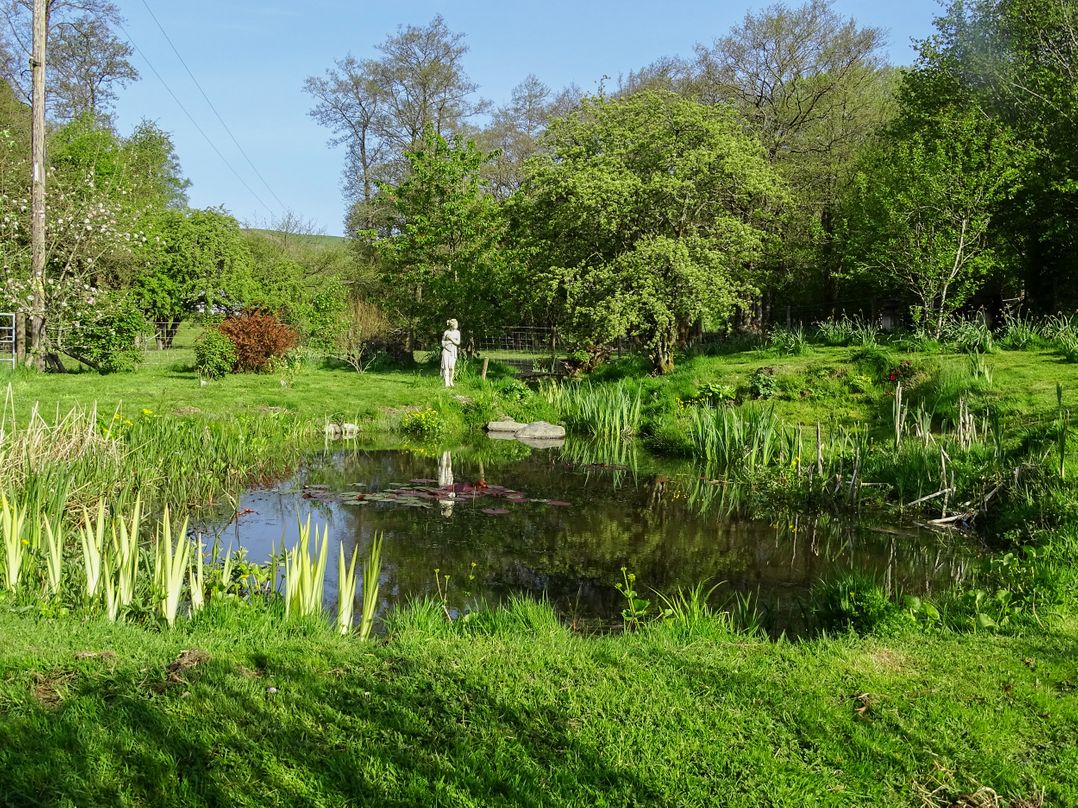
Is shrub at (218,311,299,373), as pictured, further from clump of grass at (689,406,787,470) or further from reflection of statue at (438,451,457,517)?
clump of grass at (689,406,787,470)

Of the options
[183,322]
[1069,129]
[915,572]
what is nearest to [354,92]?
[183,322]

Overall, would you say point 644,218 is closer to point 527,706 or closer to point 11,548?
point 11,548

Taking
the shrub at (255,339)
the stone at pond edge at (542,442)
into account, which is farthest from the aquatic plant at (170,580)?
the shrub at (255,339)

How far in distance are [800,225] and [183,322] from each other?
22190mm

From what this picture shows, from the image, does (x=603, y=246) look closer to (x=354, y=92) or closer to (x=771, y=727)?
(x=771, y=727)

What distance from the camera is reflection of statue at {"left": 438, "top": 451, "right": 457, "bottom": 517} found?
9.99 m

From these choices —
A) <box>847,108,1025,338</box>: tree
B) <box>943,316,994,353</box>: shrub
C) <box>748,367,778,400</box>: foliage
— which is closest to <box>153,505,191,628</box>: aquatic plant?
<box>748,367,778,400</box>: foliage

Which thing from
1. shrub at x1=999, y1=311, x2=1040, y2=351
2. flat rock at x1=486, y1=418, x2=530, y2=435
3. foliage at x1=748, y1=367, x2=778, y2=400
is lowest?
flat rock at x1=486, y1=418, x2=530, y2=435

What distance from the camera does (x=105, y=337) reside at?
768 inches

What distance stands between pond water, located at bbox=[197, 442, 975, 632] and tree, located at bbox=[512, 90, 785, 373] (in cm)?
741

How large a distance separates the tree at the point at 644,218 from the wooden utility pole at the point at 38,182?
37.6ft

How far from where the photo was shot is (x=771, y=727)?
3723 mm

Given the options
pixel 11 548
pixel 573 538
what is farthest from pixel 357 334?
pixel 11 548

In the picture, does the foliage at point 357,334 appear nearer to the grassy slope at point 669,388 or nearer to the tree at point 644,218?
the grassy slope at point 669,388
